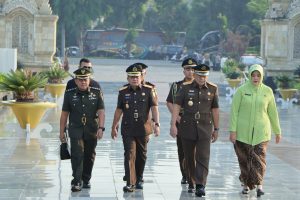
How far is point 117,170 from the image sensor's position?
15039 millimetres

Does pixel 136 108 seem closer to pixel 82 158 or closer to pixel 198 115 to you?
pixel 198 115

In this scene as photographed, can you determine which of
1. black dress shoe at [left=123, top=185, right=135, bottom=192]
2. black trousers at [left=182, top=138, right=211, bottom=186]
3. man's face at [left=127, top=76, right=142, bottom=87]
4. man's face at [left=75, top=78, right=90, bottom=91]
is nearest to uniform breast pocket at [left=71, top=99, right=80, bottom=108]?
man's face at [left=75, top=78, right=90, bottom=91]

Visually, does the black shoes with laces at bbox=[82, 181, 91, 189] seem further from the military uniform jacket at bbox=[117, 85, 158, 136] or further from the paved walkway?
the military uniform jacket at bbox=[117, 85, 158, 136]

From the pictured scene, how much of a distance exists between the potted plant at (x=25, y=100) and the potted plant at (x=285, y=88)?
13.1 meters

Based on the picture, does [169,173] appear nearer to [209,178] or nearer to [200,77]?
[209,178]

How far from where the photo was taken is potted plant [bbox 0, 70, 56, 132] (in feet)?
63.3

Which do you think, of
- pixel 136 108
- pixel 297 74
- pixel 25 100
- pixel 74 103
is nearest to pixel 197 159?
pixel 136 108

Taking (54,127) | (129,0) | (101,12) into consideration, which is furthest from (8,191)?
(129,0)

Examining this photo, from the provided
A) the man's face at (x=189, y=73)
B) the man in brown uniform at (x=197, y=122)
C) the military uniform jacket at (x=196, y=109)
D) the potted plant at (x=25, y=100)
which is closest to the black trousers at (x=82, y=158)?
the man in brown uniform at (x=197, y=122)

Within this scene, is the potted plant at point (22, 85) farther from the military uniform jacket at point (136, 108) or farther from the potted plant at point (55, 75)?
the potted plant at point (55, 75)

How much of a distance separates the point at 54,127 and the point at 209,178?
841 centimetres

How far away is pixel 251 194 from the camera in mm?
13031

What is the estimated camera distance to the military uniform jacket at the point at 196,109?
12.8 m

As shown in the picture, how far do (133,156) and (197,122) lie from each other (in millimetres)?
970
